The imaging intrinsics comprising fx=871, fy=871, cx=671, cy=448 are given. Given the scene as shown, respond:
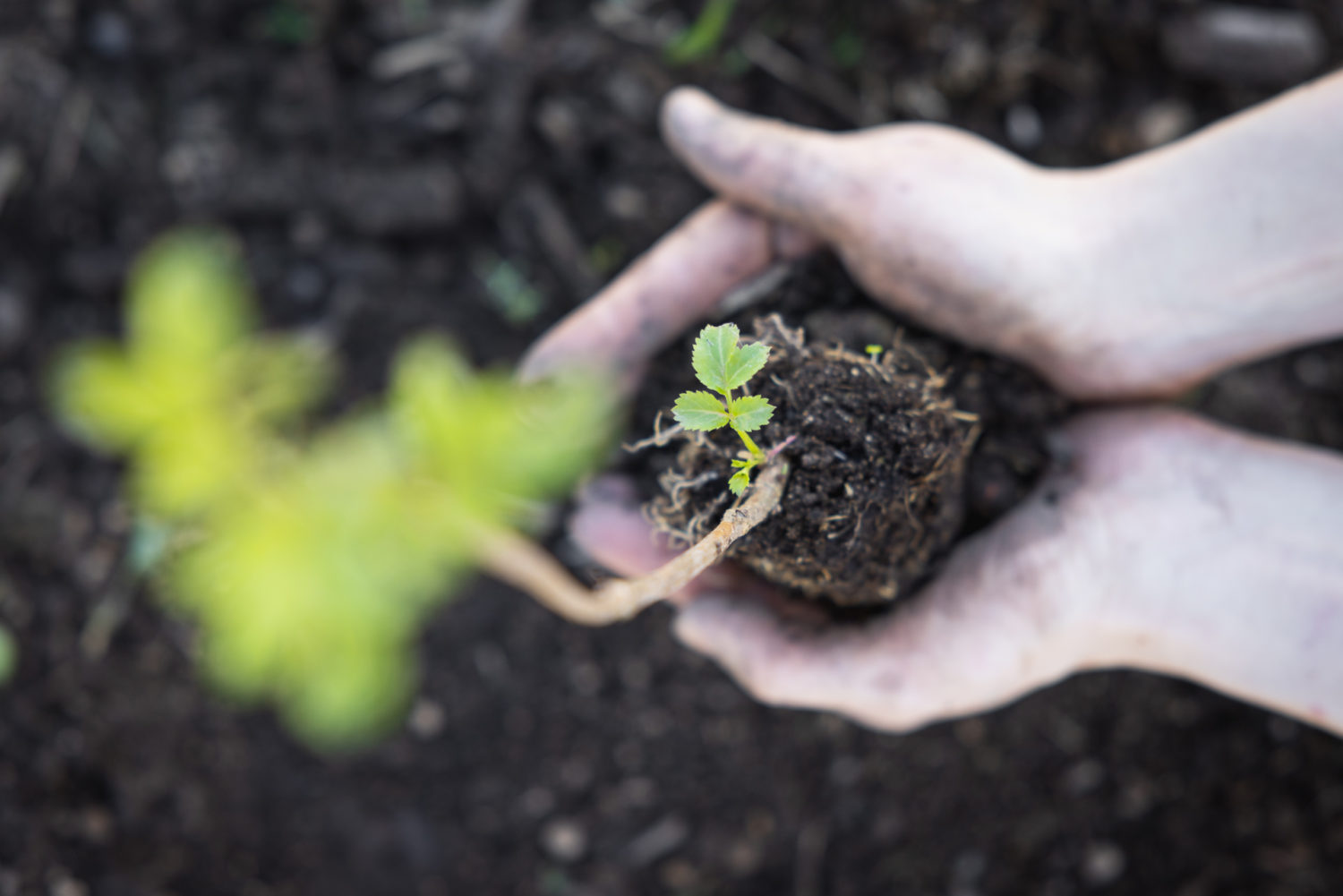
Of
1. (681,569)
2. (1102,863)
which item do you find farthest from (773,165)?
(1102,863)

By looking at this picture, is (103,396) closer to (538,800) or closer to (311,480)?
(311,480)

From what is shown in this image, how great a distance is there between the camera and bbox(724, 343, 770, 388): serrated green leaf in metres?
0.77

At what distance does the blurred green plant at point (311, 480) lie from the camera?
1.35 metres

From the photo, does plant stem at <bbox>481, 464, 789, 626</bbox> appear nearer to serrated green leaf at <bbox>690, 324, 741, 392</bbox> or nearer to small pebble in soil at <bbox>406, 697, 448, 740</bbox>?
serrated green leaf at <bbox>690, 324, 741, 392</bbox>

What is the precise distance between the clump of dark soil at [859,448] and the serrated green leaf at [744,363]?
6.5 inches

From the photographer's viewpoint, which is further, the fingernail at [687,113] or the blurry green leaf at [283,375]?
the blurry green leaf at [283,375]

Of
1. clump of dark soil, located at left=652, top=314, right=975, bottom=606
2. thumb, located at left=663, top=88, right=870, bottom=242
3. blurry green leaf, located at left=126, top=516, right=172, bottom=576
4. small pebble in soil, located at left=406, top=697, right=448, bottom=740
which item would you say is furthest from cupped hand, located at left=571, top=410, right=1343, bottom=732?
blurry green leaf, located at left=126, top=516, right=172, bottom=576

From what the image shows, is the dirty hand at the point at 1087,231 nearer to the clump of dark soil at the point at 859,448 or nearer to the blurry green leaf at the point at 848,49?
the clump of dark soil at the point at 859,448

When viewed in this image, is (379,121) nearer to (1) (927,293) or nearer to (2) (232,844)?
(1) (927,293)

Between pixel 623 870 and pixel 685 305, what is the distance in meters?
1.27

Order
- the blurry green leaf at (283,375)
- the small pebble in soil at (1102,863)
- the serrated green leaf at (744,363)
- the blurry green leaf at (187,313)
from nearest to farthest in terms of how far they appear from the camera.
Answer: the serrated green leaf at (744,363) → the blurry green leaf at (187,313) → the blurry green leaf at (283,375) → the small pebble in soil at (1102,863)

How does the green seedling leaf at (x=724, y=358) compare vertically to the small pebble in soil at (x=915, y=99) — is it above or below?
above

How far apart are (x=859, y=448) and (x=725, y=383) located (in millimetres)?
236

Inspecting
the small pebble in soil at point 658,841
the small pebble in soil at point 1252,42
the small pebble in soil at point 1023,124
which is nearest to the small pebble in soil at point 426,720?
the small pebble in soil at point 658,841
